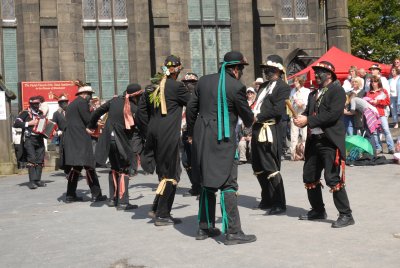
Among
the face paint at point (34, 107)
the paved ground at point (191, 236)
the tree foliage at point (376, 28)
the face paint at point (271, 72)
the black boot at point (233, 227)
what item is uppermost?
the tree foliage at point (376, 28)

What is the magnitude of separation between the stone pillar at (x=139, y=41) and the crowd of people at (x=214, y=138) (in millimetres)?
15860

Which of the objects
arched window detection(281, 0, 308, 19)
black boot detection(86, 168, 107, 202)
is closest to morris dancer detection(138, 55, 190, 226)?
black boot detection(86, 168, 107, 202)

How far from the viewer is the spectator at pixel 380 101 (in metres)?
16.0

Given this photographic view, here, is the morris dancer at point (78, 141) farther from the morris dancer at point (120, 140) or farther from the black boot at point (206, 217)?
the black boot at point (206, 217)

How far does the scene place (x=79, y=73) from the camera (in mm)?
27562

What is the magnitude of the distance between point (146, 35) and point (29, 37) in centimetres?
481

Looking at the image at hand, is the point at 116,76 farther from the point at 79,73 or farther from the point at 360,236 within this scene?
the point at 360,236

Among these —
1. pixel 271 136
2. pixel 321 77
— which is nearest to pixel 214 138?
pixel 321 77

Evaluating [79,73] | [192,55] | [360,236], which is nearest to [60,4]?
[79,73]

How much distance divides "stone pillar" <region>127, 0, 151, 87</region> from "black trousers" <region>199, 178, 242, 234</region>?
21.0 m

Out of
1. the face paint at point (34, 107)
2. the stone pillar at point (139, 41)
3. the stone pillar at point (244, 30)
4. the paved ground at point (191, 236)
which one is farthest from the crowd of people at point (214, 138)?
the stone pillar at point (244, 30)

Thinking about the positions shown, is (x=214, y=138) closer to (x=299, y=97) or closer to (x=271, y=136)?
(x=271, y=136)

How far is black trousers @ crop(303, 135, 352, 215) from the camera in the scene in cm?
821

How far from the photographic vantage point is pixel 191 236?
798cm
